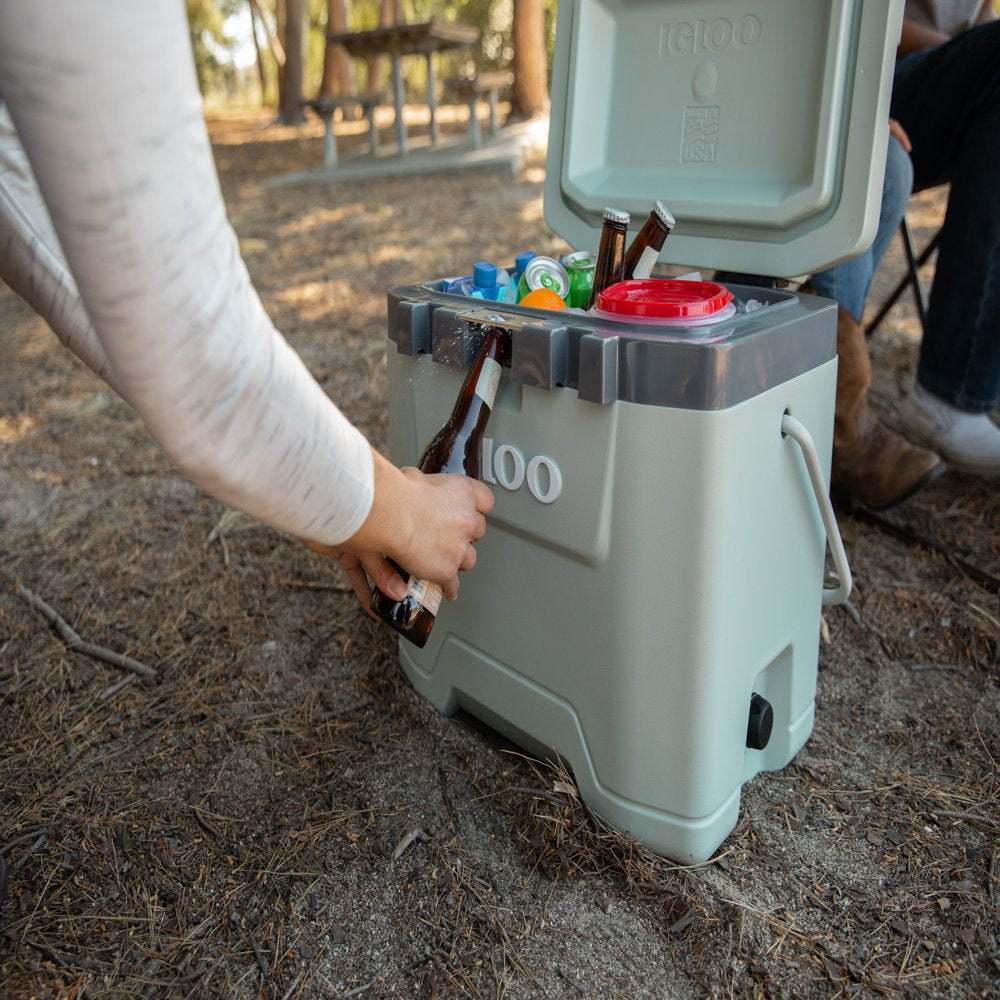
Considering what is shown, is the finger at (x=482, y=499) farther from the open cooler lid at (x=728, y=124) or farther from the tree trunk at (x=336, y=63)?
the tree trunk at (x=336, y=63)

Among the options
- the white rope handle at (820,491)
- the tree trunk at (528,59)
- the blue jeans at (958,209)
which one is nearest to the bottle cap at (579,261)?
the white rope handle at (820,491)

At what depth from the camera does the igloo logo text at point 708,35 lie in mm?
1190

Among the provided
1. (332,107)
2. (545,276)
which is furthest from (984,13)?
(332,107)

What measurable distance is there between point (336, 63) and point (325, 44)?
2.35 ft

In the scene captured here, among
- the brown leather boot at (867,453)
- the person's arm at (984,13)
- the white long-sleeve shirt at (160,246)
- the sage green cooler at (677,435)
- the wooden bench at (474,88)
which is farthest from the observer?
the wooden bench at (474,88)

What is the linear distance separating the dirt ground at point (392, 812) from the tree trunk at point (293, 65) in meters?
7.53

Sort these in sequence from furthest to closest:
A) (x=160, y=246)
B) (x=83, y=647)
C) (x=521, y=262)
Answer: (x=83, y=647)
(x=521, y=262)
(x=160, y=246)

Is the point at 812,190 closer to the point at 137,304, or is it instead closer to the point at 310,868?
the point at 137,304

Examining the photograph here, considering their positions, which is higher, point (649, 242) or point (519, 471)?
point (649, 242)

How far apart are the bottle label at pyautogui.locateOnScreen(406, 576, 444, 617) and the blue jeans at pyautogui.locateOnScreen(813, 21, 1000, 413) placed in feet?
3.42

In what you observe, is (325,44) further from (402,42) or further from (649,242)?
(649,242)

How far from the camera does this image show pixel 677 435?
0.86 meters

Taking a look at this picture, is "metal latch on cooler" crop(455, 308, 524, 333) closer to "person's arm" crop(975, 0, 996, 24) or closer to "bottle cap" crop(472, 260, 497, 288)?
"bottle cap" crop(472, 260, 497, 288)

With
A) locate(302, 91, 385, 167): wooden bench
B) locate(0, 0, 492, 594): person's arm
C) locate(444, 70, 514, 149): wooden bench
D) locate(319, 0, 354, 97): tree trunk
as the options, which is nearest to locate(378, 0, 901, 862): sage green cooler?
locate(0, 0, 492, 594): person's arm
